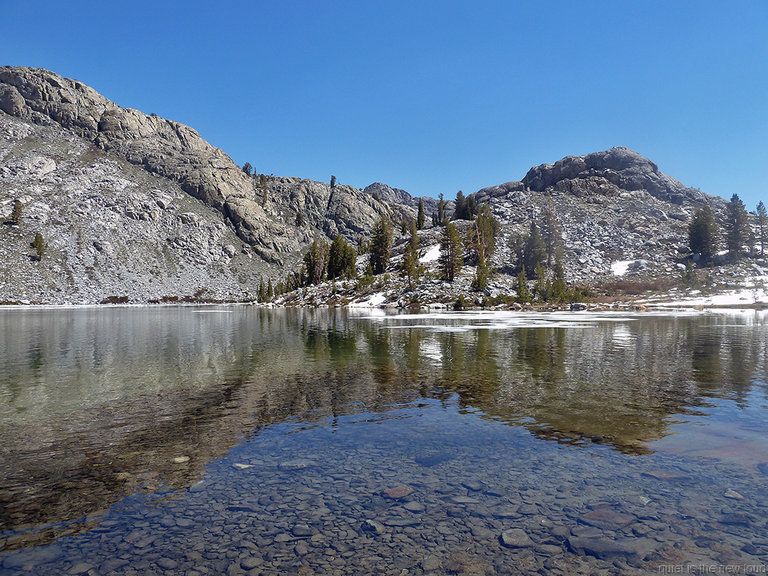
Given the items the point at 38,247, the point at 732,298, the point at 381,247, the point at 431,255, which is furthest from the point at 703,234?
the point at 38,247

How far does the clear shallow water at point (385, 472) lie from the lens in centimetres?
649

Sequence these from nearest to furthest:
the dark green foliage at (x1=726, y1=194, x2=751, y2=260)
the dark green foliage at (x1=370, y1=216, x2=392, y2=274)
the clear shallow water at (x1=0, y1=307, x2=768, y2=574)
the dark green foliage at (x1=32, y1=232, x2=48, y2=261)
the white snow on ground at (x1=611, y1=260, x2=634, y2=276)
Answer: the clear shallow water at (x1=0, y1=307, x2=768, y2=574) → the dark green foliage at (x1=726, y1=194, x2=751, y2=260) → the white snow on ground at (x1=611, y1=260, x2=634, y2=276) → the dark green foliage at (x1=370, y1=216, x2=392, y2=274) → the dark green foliage at (x1=32, y1=232, x2=48, y2=261)

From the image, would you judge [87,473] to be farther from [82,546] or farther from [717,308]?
[717,308]

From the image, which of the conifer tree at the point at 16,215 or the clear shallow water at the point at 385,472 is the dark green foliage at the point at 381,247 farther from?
the conifer tree at the point at 16,215

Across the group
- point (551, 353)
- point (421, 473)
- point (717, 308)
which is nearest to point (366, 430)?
point (421, 473)

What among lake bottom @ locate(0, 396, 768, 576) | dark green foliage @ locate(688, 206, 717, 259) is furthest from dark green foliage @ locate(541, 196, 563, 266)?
lake bottom @ locate(0, 396, 768, 576)

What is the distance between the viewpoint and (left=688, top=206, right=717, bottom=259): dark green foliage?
139000 millimetres

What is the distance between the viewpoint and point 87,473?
971 cm

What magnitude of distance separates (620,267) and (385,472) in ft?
519

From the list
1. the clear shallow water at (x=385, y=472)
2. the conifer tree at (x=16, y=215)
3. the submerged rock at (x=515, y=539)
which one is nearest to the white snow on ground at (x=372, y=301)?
the clear shallow water at (x=385, y=472)

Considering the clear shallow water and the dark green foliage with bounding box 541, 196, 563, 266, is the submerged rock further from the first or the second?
the dark green foliage with bounding box 541, 196, 563, 266

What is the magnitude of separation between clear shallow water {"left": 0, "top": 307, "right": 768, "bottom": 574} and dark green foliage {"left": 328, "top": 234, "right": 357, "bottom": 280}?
128020 millimetres

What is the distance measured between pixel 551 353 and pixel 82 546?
86.3 feet

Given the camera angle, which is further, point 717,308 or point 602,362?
point 717,308
